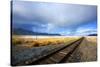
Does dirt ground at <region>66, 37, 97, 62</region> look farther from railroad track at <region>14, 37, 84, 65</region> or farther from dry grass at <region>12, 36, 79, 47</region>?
dry grass at <region>12, 36, 79, 47</region>

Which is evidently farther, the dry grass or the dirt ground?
the dirt ground

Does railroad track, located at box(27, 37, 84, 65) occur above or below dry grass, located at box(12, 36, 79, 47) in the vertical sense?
below

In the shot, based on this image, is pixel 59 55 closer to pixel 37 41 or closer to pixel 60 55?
pixel 60 55

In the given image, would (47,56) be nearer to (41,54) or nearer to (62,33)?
(41,54)

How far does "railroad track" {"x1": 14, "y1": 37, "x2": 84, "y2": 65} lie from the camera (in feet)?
7.54

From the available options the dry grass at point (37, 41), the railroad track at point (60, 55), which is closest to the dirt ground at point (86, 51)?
the railroad track at point (60, 55)

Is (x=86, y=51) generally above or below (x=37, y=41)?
below

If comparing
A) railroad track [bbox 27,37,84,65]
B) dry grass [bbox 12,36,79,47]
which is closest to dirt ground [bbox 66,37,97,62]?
railroad track [bbox 27,37,84,65]

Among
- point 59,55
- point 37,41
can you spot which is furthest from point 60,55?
point 37,41

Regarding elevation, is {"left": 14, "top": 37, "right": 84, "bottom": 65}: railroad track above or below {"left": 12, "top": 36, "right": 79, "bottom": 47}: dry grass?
below

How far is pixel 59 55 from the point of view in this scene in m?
2.37

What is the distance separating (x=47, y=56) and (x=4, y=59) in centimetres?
57

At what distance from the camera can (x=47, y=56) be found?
2.32m

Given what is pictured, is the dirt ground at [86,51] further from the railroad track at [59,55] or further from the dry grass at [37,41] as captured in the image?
the dry grass at [37,41]
